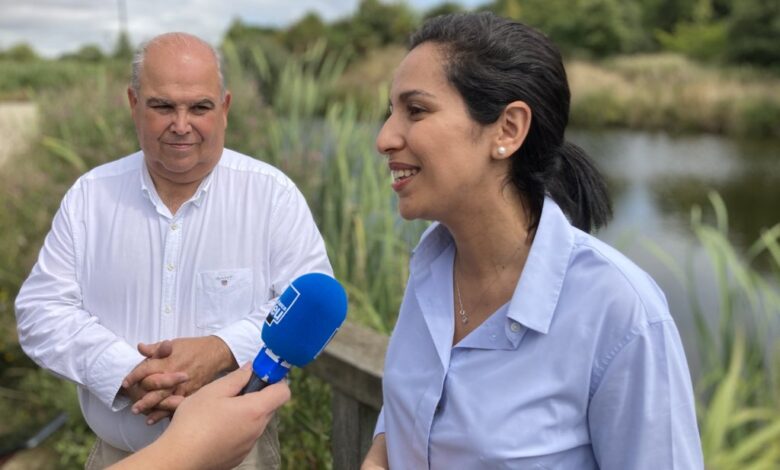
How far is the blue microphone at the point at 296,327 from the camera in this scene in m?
1.44

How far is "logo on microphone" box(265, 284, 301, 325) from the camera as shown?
4.81 ft

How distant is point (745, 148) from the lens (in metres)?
19.6

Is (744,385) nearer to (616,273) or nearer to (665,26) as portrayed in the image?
(616,273)

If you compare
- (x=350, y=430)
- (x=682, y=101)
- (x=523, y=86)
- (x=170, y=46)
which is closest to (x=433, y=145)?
(x=523, y=86)

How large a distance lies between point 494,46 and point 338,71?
3984mm

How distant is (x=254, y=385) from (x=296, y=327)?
0.14 meters

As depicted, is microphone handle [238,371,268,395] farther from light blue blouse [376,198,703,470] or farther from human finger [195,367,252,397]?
light blue blouse [376,198,703,470]

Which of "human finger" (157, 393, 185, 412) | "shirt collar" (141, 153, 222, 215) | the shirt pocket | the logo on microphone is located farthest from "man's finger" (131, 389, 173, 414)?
the logo on microphone

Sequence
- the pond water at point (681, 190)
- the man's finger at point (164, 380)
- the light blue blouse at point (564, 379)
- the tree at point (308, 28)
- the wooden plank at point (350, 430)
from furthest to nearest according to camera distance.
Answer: the tree at point (308, 28), the pond water at point (681, 190), the wooden plank at point (350, 430), the man's finger at point (164, 380), the light blue blouse at point (564, 379)

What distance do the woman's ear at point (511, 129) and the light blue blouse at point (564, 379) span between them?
0.45ft

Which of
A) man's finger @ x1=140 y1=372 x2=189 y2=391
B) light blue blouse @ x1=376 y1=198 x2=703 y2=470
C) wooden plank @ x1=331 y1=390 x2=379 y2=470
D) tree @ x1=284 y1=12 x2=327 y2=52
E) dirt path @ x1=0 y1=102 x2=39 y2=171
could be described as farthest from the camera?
tree @ x1=284 y1=12 x2=327 y2=52

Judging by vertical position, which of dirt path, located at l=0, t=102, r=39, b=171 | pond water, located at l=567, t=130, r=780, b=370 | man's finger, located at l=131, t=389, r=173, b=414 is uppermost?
man's finger, located at l=131, t=389, r=173, b=414

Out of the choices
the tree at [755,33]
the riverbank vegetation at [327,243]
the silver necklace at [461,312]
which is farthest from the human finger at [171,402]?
the tree at [755,33]

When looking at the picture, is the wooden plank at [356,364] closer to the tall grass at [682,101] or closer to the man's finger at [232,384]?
the man's finger at [232,384]
